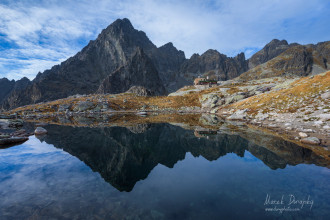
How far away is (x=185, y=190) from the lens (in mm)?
10688

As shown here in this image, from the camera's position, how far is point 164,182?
12094 mm

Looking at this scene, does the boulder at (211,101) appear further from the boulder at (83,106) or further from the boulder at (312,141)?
the boulder at (83,106)

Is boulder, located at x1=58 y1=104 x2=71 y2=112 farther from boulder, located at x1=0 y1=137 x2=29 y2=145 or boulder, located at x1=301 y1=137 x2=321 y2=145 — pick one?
boulder, located at x1=301 y1=137 x2=321 y2=145

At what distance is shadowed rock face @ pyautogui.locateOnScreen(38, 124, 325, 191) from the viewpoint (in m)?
14.1

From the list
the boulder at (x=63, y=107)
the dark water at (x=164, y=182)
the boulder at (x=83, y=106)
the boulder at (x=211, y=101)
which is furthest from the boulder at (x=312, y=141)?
the boulder at (x=63, y=107)

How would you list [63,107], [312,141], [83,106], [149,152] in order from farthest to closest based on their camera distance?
[63,107] < [83,106] < [149,152] < [312,141]

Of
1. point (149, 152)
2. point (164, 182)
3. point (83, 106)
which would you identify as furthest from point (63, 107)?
point (164, 182)

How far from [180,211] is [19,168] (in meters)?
15.5

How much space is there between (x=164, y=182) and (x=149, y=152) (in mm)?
8268

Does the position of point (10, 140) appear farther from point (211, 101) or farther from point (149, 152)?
point (211, 101)

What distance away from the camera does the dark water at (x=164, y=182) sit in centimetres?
848

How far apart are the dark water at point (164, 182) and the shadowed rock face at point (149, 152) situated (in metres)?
0.09

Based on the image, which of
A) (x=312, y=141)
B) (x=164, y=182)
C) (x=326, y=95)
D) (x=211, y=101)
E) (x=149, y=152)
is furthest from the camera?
(x=211, y=101)

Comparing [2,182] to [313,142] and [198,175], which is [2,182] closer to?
A: [198,175]
